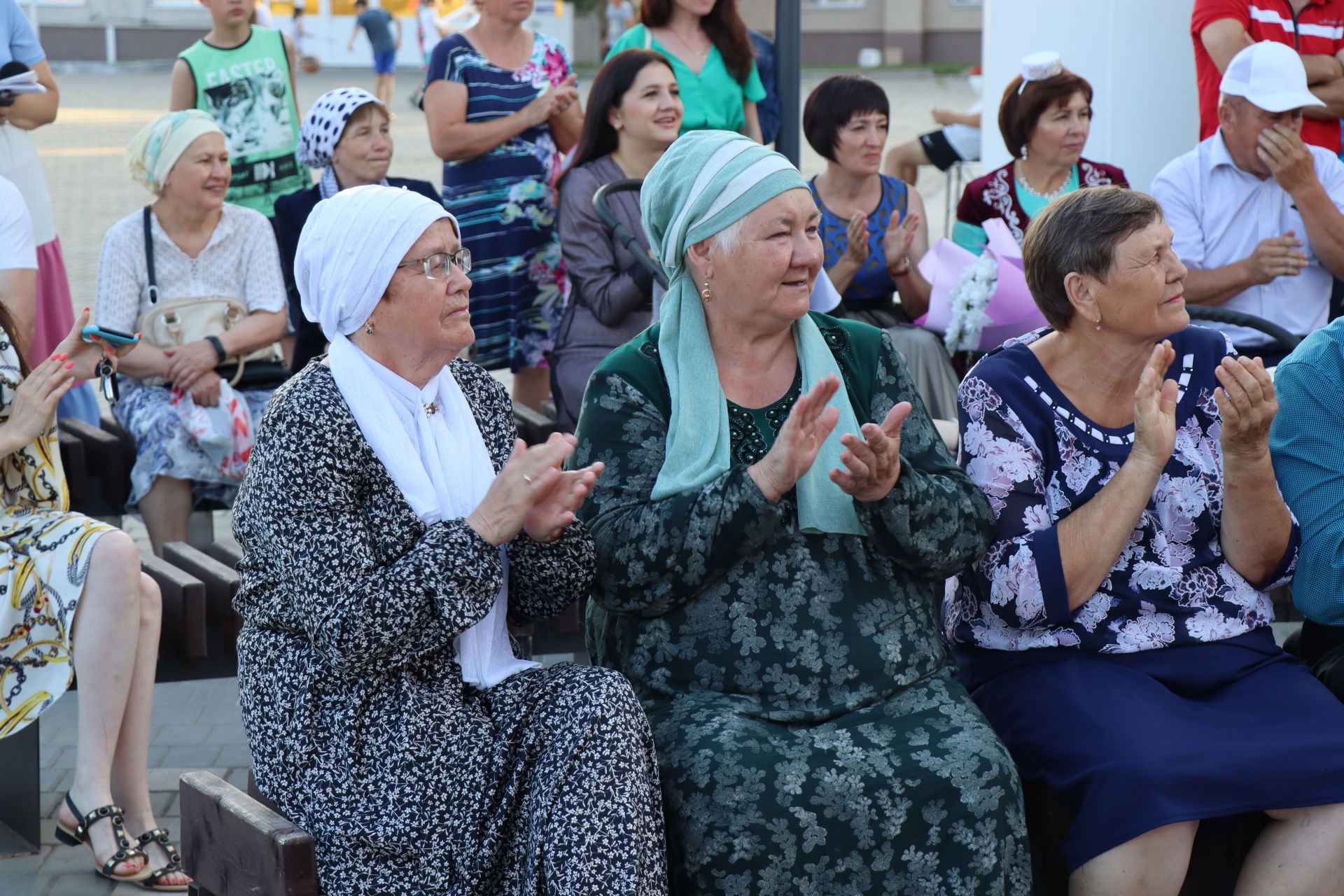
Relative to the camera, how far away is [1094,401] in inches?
124

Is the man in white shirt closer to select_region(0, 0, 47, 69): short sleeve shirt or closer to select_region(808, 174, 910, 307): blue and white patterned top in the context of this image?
select_region(0, 0, 47, 69): short sleeve shirt

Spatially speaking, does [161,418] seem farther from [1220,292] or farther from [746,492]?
[1220,292]

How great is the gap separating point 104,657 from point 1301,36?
4.81 m

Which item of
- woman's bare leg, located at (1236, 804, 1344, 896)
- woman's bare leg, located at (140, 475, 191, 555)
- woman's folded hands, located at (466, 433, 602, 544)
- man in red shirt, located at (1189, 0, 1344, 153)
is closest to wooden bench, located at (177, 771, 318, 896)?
woman's folded hands, located at (466, 433, 602, 544)

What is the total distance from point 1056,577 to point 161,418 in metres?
3.14

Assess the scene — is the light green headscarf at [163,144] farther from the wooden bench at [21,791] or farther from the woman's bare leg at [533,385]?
the wooden bench at [21,791]

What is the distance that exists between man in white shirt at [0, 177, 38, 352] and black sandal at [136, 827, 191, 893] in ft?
5.28

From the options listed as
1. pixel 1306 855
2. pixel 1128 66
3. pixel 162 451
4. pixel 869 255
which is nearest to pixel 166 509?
pixel 162 451

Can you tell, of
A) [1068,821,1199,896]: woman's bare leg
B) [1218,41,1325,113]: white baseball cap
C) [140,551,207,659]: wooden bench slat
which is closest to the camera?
[1068,821,1199,896]: woman's bare leg

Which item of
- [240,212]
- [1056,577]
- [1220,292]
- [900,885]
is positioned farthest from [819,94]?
[900,885]

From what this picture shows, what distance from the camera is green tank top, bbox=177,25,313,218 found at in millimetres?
6344

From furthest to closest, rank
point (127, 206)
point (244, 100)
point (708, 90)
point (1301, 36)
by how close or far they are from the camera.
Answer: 1. point (127, 206)
2. point (244, 100)
3. point (708, 90)
4. point (1301, 36)

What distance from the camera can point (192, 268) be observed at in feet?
17.1

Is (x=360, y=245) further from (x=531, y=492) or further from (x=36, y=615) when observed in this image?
(x=36, y=615)
